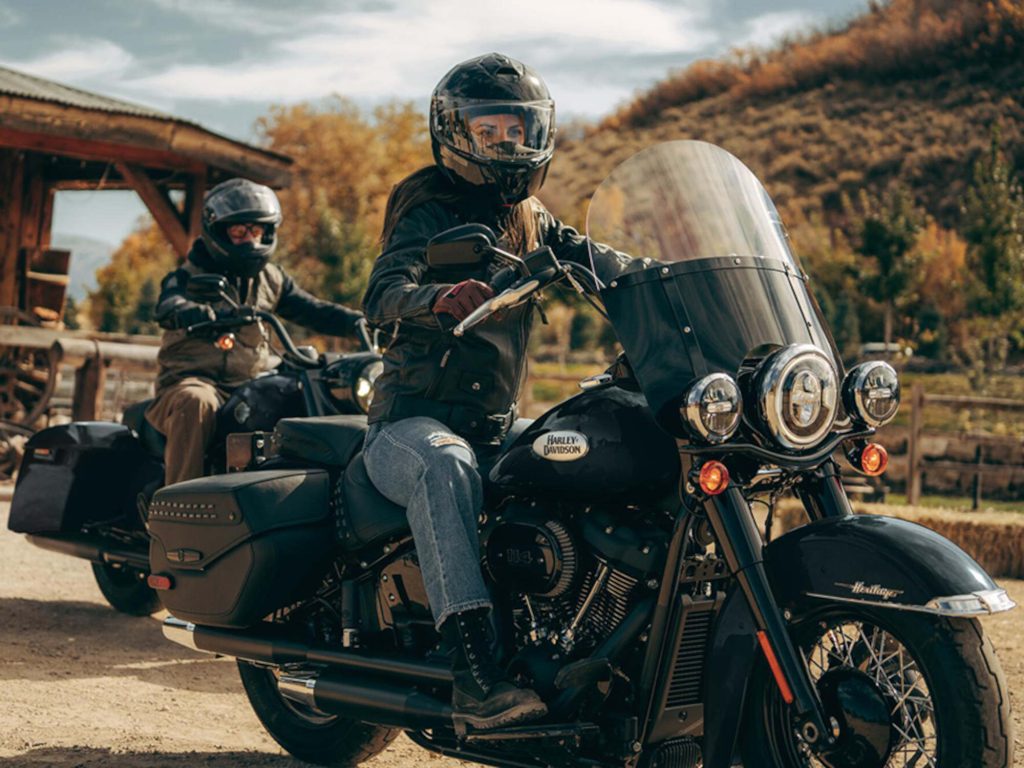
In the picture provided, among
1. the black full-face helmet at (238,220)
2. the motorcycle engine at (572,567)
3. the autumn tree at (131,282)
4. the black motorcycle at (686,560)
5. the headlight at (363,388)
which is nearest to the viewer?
the black motorcycle at (686,560)

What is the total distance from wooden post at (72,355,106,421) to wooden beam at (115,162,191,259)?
155cm

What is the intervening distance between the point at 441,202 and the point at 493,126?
0.30m

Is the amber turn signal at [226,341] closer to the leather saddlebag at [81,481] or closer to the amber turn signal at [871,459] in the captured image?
the leather saddlebag at [81,481]

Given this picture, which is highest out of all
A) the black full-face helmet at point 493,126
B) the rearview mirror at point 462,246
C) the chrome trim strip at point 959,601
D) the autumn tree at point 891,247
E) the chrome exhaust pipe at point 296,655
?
the autumn tree at point 891,247

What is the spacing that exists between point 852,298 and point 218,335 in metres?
36.3

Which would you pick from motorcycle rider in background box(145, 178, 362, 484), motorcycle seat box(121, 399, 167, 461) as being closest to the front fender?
motorcycle rider in background box(145, 178, 362, 484)

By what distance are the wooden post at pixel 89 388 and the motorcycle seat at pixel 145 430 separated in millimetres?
6786

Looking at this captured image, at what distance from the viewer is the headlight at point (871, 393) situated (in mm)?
3533

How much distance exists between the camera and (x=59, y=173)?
680 inches

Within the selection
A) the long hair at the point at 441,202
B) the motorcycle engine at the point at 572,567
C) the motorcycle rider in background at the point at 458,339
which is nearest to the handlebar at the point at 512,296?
the motorcycle rider in background at the point at 458,339

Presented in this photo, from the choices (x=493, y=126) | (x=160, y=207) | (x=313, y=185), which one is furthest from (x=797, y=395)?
(x=313, y=185)

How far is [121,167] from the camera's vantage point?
15234mm

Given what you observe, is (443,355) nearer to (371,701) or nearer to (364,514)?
(364,514)

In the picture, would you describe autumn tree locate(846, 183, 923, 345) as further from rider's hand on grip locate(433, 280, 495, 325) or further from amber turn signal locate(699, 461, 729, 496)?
amber turn signal locate(699, 461, 729, 496)
